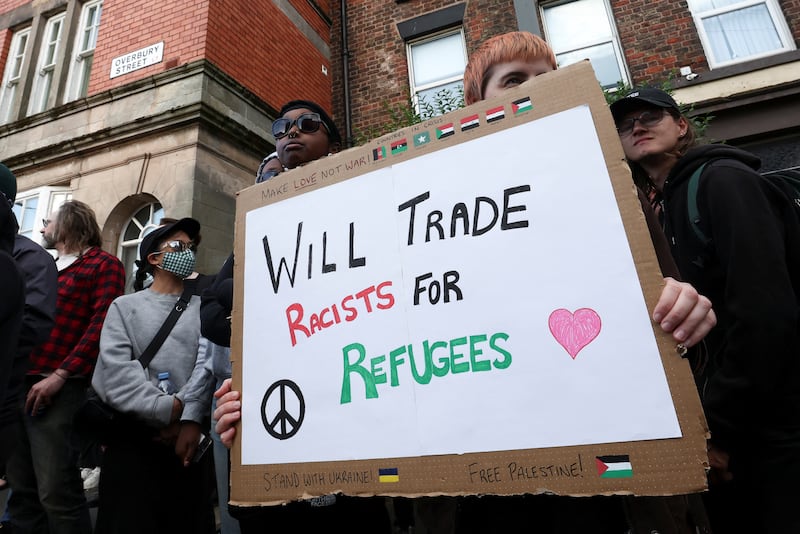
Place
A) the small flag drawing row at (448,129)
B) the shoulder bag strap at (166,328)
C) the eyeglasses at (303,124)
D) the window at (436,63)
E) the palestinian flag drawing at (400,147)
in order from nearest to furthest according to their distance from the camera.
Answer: the small flag drawing row at (448,129), the palestinian flag drawing at (400,147), the eyeglasses at (303,124), the shoulder bag strap at (166,328), the window at (436,63)

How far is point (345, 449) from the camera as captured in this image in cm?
100

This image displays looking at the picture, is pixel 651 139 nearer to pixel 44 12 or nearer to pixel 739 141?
pixel 739 141

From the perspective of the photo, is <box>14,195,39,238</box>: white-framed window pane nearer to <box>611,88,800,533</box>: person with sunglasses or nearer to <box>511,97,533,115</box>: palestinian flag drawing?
<box>511,97,533,115</box>: palestinian flag drawing

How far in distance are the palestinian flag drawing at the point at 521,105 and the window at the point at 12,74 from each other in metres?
9.30

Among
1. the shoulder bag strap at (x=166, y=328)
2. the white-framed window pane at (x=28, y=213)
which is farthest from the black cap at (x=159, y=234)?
the white-framed window pane at (x=28, y=213)

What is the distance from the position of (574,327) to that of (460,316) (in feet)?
0.78

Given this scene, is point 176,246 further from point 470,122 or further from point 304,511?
point 470,122

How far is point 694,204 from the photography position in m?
1.22

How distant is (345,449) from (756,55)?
744cm

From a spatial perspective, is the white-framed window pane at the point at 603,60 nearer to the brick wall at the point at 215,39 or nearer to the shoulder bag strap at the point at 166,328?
the brick wall at the point at 215,39

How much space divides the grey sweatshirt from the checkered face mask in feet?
0.46

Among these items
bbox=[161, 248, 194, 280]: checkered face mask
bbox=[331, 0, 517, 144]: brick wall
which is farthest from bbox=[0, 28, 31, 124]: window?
bbox=[161, 248, 194, 280]: checkered face mask

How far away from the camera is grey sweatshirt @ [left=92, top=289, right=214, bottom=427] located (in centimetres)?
191

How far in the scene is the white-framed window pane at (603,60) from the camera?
616 cm
